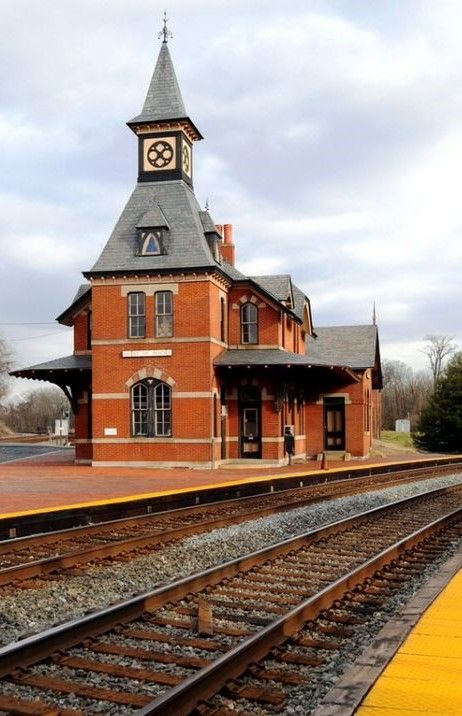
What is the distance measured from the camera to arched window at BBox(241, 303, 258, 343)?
1259 inches

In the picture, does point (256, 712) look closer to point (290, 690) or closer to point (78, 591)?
point (290, 690)

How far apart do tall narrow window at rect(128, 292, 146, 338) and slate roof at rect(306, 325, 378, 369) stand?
1171cm

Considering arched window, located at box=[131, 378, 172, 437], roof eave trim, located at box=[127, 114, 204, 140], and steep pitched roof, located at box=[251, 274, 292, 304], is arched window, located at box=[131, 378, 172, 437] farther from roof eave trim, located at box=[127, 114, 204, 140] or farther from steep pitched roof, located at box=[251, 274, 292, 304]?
roof eave trim, located at box=[127, 114, 204, 140]

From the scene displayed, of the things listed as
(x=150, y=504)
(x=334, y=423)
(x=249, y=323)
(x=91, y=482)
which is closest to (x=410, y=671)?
(x=150, y=504)

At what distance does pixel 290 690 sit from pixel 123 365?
24.8 m

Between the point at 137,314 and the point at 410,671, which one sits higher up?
the point at 137,314

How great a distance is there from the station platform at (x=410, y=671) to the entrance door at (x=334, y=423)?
2989cm

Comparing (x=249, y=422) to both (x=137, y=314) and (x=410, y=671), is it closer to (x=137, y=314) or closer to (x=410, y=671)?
(x=137, y=314)

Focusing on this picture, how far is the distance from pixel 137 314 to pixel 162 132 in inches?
289

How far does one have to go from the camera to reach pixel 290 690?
539 cm

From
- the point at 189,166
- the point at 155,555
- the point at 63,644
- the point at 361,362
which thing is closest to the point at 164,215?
the point at 189,166

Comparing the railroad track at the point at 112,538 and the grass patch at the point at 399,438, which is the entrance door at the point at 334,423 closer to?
the railroad track at the point at 112,538

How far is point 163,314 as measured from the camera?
97.2ft

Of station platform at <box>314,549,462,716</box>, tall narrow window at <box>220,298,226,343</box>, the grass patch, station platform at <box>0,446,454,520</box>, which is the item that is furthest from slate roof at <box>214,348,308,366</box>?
the grass patch
